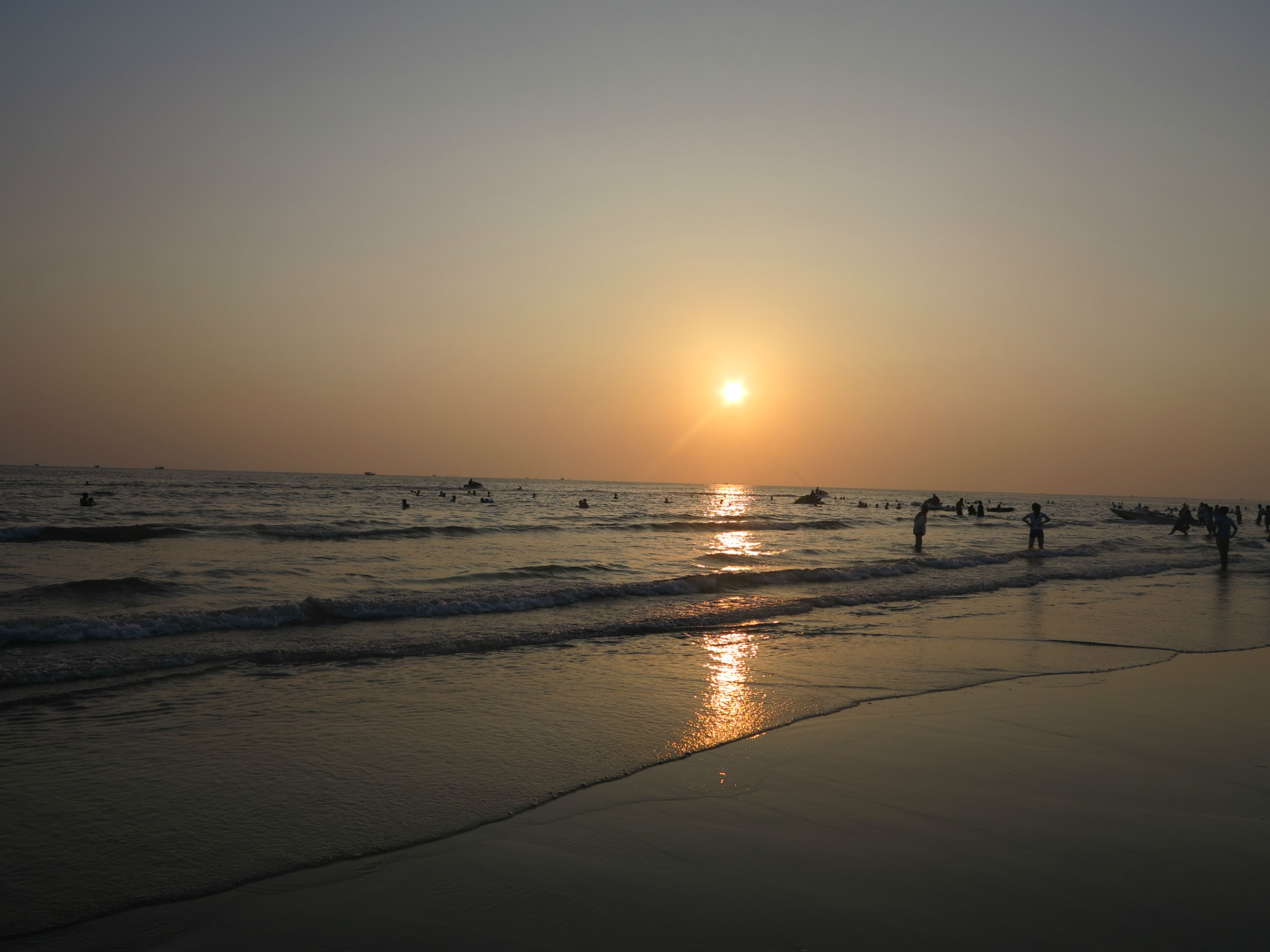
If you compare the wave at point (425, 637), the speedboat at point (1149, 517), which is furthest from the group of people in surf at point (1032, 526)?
the speedboat at point (1149, 517)

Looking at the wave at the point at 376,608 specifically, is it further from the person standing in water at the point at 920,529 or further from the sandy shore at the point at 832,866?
the person standing in water at the point at 920,529

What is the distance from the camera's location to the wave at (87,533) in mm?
27734

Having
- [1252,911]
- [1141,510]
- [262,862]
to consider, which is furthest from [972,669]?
[1141,510]

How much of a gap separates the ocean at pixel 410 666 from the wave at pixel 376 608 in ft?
0.22

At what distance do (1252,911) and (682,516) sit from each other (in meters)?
58.5

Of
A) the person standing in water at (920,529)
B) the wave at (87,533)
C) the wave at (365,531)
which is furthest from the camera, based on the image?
the person standing in water at (920,529)

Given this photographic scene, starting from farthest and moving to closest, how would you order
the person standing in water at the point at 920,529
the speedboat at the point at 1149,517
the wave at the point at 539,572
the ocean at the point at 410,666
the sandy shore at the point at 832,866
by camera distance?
the speedboat at the point at 1149,517 → the person standing in water at the point at 920,529 → the wave at the point at 539,572 → the ocean at the point at 410,666 → the sandy shore at the point at 832,866

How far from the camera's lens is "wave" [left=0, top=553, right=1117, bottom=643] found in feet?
37.0

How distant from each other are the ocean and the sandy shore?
1.43 feet

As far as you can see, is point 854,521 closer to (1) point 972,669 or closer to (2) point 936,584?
(2) point 936,584

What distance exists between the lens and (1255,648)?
38.9 feet

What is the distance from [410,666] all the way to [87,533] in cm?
2684

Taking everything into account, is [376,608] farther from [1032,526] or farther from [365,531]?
[1032,526]

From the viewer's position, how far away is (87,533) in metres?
29.8
